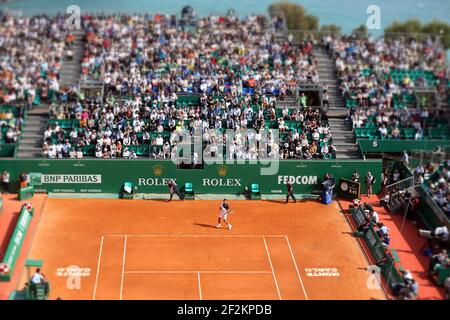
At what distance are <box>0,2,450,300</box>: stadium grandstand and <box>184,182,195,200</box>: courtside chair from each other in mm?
88

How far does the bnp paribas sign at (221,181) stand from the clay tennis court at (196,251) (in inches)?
54.9

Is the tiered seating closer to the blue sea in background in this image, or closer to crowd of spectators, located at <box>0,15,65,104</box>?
crowd of spectators, located at <box>0,15,65,104</box>

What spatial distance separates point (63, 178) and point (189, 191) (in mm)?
7909

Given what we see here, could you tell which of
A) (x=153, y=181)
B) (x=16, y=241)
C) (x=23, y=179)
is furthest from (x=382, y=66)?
(x=16, y=241)

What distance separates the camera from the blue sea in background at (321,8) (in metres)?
67.4

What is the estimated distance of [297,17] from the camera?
3113 inches

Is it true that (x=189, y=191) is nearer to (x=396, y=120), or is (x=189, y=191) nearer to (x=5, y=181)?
(x=5, y=181)

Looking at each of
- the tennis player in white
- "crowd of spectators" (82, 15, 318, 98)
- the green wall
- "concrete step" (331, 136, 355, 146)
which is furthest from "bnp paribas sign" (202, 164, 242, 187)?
the green wall

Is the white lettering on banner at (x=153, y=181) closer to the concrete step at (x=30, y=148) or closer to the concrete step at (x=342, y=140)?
the concrete step at (x=30, y=148)

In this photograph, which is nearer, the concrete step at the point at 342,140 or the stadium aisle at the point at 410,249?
the stadium aisle at the point at 410,249

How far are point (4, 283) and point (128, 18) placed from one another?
3354 centimetres

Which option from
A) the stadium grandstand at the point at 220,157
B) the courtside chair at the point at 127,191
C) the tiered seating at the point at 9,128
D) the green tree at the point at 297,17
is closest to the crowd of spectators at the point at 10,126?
the tiered seating at the point at 9,128
